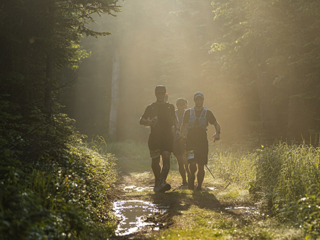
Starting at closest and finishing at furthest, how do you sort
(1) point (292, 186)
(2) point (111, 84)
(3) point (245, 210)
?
(1) point (292, 186)
(3) point (245, 210)
(2) point (111, 84)

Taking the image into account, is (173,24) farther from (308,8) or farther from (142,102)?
(308,8)

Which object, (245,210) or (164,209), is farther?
(164,209)

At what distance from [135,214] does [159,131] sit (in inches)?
110

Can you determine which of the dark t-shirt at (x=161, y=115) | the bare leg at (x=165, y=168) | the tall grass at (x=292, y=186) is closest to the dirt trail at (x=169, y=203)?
the bare leg at (x=165, y=168)

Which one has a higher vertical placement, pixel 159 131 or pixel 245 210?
pixel 159 131

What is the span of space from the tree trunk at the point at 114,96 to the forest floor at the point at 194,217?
21.1 metres

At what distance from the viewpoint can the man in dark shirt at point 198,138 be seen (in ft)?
26.4

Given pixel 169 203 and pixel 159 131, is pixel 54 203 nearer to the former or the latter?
pixel 169 203

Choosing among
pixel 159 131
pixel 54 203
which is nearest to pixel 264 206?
pixel 159 131

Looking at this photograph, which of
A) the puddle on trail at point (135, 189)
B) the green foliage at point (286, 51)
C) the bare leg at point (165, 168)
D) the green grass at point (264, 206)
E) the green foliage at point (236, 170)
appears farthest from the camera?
the green foliage at point (286, 51)

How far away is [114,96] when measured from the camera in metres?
30.0

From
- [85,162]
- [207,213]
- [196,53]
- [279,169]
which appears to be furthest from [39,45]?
[196,53]

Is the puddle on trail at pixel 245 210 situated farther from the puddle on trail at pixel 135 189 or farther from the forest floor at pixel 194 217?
the puddle on trail at pixel 135 189

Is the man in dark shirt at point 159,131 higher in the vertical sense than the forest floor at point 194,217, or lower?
higher
